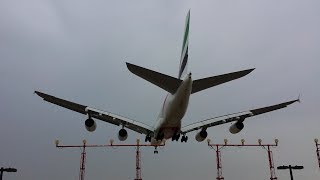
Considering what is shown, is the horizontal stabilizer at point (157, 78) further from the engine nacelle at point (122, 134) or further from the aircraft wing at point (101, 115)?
the engine nacelle at point (122, 134)

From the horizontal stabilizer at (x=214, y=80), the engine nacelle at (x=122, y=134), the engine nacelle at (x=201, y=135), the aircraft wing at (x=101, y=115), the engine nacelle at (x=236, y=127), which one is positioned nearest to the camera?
the horizontal stabilizer at (x=214, y=80)

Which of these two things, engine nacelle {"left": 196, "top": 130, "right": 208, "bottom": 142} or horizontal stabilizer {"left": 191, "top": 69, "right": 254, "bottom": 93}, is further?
engine nacelle {"left": 196, "top": 130, "right": 208, "bottom": 142}

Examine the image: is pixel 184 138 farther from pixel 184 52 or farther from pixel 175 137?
pixel 184 52

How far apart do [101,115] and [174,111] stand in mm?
5842

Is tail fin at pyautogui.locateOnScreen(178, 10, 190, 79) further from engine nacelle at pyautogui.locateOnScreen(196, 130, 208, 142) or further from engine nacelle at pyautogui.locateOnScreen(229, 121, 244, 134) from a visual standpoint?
engine nacelle at pyautogui.locateOnScreen(229, 121, 244, 134)

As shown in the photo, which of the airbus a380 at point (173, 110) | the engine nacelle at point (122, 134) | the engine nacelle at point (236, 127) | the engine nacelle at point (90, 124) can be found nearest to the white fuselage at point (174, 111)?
the airbus a380 at point (173, 110)

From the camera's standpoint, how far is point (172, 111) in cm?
2573

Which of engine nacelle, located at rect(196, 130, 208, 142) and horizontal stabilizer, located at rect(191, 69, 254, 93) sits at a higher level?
horizontal stabilizer, located at rect(191, 69, 254, 93)

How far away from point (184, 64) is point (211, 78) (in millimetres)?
5438

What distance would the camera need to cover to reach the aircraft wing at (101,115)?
88.5ft

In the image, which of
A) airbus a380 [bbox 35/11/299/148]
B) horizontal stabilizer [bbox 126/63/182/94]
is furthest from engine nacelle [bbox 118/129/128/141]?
horizontal stabilizer [bbox 126/63/182/94]

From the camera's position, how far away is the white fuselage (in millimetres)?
24094

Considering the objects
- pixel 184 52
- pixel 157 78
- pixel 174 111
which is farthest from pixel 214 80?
pixel 184 52

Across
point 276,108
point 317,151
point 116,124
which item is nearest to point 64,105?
point 116,124
